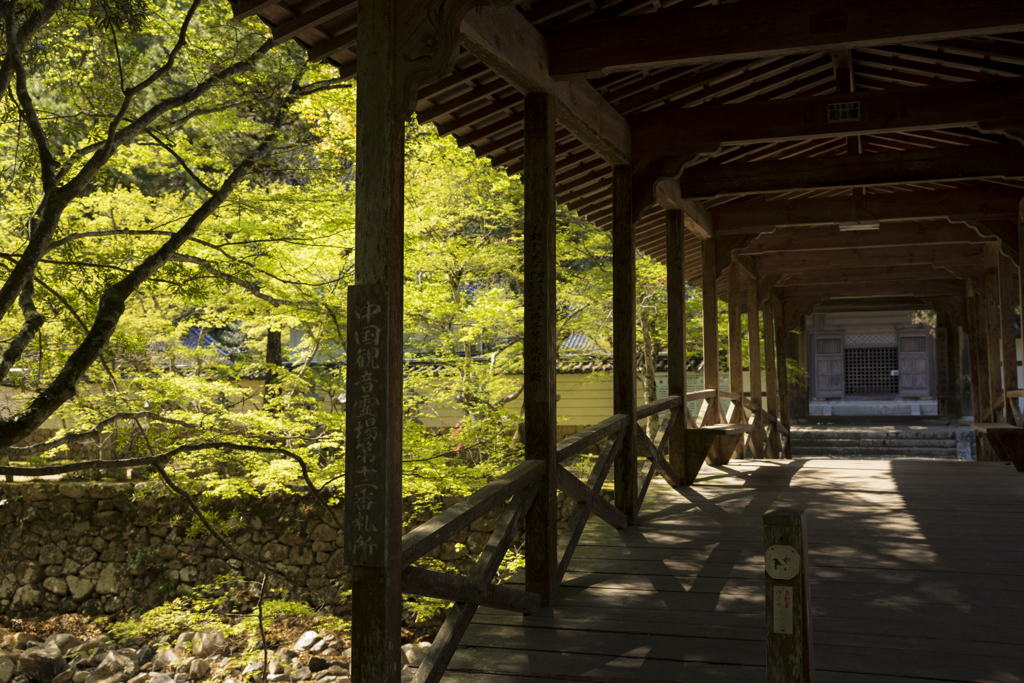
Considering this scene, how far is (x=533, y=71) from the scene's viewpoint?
393 centimetres

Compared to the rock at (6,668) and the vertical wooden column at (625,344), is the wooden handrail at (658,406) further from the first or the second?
the rock at (6,668)

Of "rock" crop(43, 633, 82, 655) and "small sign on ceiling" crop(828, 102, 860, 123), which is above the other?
"small sign on ceiling" crop(828, 102, 860, 123)

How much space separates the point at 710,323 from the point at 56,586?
35.0ft

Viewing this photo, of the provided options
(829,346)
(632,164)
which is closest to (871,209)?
(632,164)

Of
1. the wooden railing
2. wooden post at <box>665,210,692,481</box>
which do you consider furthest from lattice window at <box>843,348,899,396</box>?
the wooden railing

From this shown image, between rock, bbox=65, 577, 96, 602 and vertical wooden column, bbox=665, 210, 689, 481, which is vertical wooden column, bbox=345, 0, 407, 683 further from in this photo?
rock, bbox=65, 577, 96, 602

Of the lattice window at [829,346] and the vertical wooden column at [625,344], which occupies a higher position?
the lattice window at [829,346]

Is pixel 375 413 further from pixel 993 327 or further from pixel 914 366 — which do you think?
pixel 914 366

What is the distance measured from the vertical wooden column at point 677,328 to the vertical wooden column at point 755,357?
11.7 feet

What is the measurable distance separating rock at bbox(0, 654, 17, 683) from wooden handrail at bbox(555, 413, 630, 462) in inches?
339

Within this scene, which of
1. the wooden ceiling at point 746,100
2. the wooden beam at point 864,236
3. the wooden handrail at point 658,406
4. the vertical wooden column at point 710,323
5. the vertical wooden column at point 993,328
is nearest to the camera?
the wooden ceiling at point 746,100

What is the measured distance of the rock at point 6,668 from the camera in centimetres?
951

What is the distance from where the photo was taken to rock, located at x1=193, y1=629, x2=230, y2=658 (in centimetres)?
1011

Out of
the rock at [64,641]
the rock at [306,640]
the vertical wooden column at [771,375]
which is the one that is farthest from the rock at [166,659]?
the vertical wooden column at [771,375]
